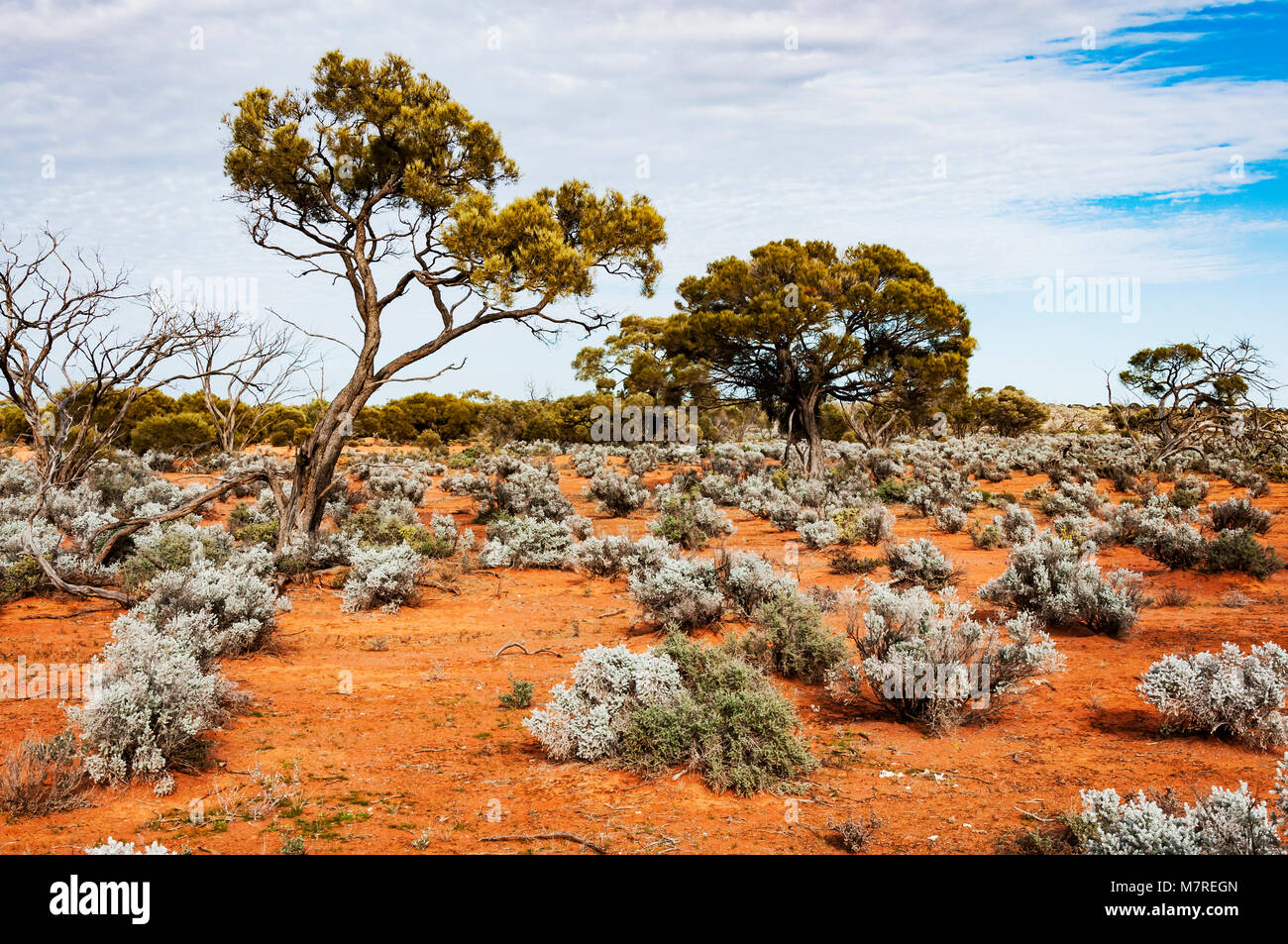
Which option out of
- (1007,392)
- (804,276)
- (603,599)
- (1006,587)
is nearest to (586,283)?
(603,599)

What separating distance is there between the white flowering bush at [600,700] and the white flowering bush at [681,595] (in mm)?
2480

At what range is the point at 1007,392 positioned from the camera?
5697cm

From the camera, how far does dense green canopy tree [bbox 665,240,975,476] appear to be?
24.9 meters

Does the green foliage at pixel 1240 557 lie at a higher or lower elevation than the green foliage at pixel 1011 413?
lower

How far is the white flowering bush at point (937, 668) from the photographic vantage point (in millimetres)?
6395

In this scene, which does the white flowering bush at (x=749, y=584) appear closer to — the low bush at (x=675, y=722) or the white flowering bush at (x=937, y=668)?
the white flowering bush at (x=937, y=668)

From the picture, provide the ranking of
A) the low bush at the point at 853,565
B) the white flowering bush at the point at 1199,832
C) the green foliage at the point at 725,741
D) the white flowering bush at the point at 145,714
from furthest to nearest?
the low bush at the point at 853,565
the green foliage at the point at 725,741
the white flowering bush at the point at 145,714
the white flowering bush at the point at 1199,832

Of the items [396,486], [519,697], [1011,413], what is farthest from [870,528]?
[1011,413]

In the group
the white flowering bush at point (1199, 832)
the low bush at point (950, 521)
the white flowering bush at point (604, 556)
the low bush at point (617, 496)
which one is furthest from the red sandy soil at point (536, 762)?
the low bush at point (617, 496)

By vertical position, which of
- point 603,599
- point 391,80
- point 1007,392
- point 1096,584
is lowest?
point 603,599

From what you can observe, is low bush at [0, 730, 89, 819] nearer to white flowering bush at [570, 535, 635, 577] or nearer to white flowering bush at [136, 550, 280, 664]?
white flowering bush at [136, 550, 280, 664]
